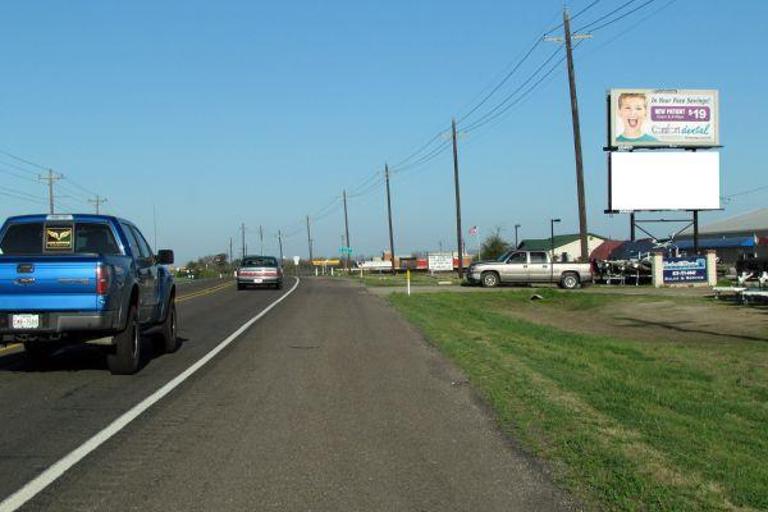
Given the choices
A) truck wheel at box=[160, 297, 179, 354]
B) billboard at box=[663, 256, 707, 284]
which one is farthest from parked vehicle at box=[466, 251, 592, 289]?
truck wheel at box=[160, 297, 179, 354]

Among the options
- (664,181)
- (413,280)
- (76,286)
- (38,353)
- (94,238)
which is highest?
(664,181)

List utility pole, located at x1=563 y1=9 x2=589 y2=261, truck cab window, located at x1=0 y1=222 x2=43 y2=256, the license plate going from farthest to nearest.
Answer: utility pole, located at x1=563 y1=9 x2=589 y2=261 < truck cab window, located at x1=0 y1=222 x2=43 y2=256 < the license plate

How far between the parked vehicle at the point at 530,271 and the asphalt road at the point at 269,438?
88.4 ft

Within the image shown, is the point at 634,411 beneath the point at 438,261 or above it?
beneath

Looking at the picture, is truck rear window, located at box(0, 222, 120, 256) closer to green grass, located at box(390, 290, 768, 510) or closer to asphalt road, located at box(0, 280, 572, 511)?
asphalt road, located at box(0, 280, 572, 511)

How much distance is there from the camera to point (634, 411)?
8.34 metres

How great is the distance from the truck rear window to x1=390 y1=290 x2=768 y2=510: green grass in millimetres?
5553

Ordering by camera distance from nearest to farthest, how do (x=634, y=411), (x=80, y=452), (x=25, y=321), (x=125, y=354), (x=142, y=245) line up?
(x=80, y=452)
(x=634, y=411)
(x=25, y=321)
(x=125, y=354)
(x=142, y=245)

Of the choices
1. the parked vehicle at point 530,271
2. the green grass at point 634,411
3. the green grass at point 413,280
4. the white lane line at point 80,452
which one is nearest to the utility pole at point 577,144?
the parked vehicle at point 530,271

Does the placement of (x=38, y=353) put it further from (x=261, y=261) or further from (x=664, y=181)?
(x=664, y=181)

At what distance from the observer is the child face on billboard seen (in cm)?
4431

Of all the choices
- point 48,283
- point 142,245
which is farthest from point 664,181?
point 48,283

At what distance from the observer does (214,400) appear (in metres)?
9.14

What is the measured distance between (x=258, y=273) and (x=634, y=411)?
33.4 m
